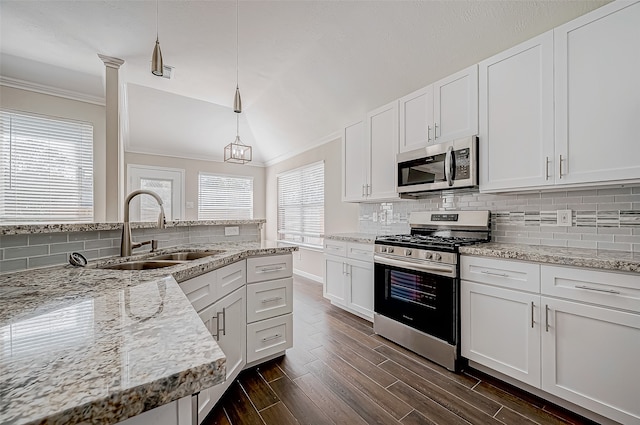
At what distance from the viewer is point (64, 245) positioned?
151 cm

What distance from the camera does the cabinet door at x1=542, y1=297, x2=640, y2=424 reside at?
1.42 meters

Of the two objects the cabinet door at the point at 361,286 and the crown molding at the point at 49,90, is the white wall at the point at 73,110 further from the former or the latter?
the cabinet door at the point at 361,286

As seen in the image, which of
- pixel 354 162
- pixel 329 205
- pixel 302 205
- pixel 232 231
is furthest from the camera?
pixel 302 205

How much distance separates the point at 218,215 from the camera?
608 centimetres

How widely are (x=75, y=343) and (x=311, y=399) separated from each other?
1586mm

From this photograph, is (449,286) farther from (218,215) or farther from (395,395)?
(218,215)

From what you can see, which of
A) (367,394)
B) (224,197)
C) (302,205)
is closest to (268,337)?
(367,394)

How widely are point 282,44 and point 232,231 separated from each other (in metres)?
2.14

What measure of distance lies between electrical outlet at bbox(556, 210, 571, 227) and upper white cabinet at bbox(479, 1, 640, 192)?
14.1 inches

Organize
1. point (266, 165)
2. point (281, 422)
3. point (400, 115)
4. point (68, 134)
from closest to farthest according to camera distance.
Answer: point (281, 422) < point (400, 115) < point (68, 134) < point (266, 165)

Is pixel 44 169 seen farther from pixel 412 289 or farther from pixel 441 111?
pixel 441 111

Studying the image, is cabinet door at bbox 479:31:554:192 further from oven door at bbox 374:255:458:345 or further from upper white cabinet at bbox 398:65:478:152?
oven door at bbox 374:255:458:345

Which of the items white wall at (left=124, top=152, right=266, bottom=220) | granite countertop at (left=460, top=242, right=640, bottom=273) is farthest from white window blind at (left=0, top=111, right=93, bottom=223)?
granite countertop at (left=460, top=242, right=640, bottom=273)

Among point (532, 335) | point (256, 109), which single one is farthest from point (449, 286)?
point (256, 109)
